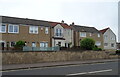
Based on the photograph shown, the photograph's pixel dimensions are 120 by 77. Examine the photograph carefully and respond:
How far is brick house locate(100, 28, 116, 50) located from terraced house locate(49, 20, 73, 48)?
16.6 metres

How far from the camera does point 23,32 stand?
35062mm

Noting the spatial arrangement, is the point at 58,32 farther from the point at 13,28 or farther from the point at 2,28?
the point at 2,28

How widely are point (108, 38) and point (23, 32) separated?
33.3m

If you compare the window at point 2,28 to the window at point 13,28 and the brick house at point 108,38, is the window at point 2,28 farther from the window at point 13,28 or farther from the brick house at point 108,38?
the brick house at point 108,38

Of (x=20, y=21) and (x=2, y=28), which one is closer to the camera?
(x=2, y=28)

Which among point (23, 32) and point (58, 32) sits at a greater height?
point (58, 32)

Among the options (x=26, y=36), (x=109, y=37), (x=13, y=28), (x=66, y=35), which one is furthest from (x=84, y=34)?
(x=13, y=28)

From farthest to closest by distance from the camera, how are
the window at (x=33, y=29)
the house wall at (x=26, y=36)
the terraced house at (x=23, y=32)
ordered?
the window at (x=33, y=29) < the house wall at (x=26, y=36) < the terraced house at (x=23, y=32)

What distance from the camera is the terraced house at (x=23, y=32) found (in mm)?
32688

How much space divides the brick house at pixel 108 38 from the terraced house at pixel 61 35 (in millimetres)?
16610

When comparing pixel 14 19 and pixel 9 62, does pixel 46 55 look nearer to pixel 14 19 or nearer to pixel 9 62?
pixel 9 62

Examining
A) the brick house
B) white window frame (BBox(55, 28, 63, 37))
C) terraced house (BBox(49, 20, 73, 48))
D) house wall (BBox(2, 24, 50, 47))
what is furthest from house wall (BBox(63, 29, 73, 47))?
the brick house

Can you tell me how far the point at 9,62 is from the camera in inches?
774

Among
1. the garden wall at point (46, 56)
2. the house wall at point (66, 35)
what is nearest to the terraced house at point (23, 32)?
the house wall at point (66, 35)
